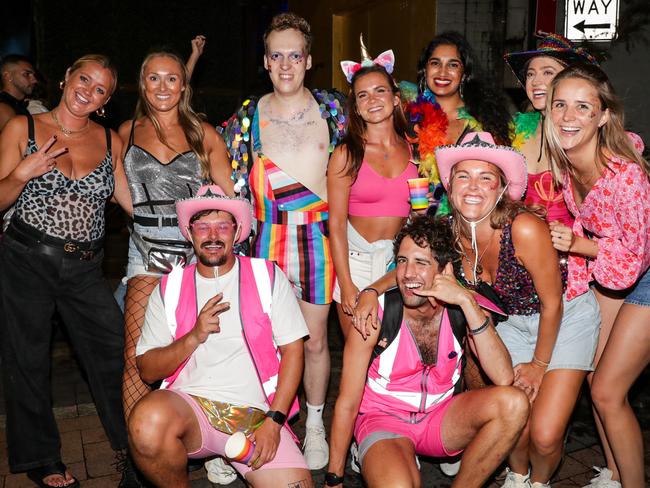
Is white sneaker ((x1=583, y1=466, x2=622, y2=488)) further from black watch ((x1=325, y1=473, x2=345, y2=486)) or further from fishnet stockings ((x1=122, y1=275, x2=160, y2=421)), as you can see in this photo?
fishnet stockings ((x1=122, y1=275, x2=160, y2=421))

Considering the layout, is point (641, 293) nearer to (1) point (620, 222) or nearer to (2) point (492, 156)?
(1) point (620, 222)

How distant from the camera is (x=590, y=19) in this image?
5.85 metres

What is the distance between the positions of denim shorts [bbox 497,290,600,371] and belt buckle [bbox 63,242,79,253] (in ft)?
6.82

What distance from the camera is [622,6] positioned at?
6121mm

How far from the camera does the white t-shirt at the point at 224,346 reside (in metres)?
2.87

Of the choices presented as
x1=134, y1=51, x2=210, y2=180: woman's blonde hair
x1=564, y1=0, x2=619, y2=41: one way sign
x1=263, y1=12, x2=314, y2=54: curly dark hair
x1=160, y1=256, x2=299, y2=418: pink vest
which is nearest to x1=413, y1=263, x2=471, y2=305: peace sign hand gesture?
x1=160, y1=256, x2=299, y2=418: pink vest

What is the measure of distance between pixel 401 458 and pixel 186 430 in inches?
35.4

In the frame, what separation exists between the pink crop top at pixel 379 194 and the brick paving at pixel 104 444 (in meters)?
1.39

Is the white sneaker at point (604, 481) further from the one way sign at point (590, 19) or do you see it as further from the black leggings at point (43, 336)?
the one way sign at point (590, 19)

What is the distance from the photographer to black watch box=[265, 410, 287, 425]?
2.78m

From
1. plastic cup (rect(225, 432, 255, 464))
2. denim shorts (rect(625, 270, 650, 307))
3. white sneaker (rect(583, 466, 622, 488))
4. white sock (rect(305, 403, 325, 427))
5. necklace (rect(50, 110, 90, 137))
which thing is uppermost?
necklace (rect(50, 110, 90, 137))

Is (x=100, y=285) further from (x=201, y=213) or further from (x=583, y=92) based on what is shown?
(x=583, y=92)

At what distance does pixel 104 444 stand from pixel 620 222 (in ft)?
9.70

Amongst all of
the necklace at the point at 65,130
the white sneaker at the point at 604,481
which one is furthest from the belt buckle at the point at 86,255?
the white sneaker at the point at 604,481
